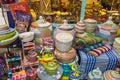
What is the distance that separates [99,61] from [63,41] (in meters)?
0.46

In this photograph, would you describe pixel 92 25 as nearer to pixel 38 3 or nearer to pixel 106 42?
pixel 106 42

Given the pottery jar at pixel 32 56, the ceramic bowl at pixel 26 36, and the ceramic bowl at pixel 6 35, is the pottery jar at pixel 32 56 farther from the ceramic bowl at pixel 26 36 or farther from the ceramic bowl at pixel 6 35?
the ceramic bowl at pixel 6 35

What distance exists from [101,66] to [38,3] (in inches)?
41.2

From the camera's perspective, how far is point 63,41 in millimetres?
1334

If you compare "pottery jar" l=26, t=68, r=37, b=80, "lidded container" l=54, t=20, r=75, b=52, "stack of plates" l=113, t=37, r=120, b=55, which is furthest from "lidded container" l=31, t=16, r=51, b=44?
"stack of plates" l=113, t=37, r=120, b=55

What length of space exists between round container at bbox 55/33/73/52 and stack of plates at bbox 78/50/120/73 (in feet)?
0.68

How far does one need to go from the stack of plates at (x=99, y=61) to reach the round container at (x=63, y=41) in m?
0.21

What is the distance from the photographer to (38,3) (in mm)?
1724

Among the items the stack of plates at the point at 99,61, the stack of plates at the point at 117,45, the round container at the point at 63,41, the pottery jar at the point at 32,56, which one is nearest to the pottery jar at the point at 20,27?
the pottery jar at the point at 32,56

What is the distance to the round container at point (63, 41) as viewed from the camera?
1345 mm

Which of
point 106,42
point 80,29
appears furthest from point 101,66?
point 80,29

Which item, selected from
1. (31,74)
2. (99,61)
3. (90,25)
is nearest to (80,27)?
(90,25)

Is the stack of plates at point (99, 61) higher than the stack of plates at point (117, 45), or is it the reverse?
the stack of plates at point (117, 45)

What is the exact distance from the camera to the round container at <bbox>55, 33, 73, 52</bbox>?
52.9 inches
